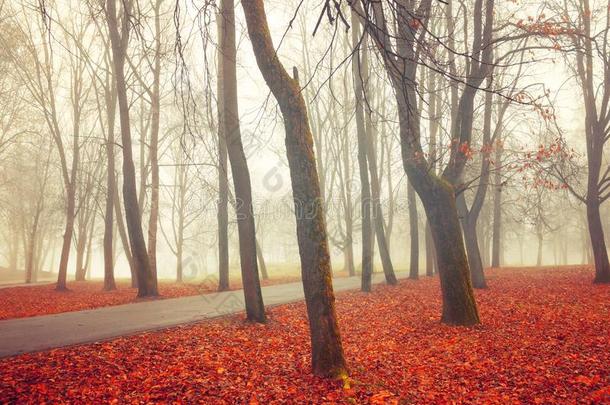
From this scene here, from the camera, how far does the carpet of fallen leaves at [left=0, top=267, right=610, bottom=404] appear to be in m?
4.94

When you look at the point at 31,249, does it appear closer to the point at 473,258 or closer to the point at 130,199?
the point at 130,199

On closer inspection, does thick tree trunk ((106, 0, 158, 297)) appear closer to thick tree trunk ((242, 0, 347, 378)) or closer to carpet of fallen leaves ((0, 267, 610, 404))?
carpet of fallen leaves ((0, 267, 610, 404))

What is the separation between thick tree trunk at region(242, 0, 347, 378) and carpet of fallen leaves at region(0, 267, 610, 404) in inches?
19.8

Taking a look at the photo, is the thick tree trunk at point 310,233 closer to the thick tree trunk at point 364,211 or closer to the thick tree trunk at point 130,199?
the thick tree trunk at point 364,211

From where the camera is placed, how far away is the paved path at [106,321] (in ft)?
22.2

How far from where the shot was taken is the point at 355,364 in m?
6.30

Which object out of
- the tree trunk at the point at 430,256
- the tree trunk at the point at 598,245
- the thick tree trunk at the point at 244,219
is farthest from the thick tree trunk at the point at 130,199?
the tree trunk at the point at 598,245

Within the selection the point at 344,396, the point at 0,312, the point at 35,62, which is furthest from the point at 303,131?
the point at 35,62

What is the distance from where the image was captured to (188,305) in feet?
37.0

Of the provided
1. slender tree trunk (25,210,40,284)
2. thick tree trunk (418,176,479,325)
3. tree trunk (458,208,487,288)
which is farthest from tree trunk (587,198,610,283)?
slender tree trunk (25,210,40,284)

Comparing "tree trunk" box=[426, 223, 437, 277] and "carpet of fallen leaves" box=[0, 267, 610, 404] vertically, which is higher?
"tree trunk" box=[426, 223, 437, 277]

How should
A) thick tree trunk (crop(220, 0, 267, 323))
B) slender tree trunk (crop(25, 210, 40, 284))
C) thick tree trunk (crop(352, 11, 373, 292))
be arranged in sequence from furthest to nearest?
slender tree trunk (crop(25, 210, 40, 284))
thick tree trunk (crop(352, 11, 373, 292))
thick tree trunk (crop(220, 0, 267, 323))

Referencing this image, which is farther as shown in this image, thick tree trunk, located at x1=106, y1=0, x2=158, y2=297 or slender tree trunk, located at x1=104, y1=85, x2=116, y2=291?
slender tree trunk, located at x1=104, y1=85, x2=116, y2=291

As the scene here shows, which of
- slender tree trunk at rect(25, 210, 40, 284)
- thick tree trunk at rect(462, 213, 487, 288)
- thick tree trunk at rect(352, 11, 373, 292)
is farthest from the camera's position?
slender tree trunk at rect(25, 210, 40, 284)
